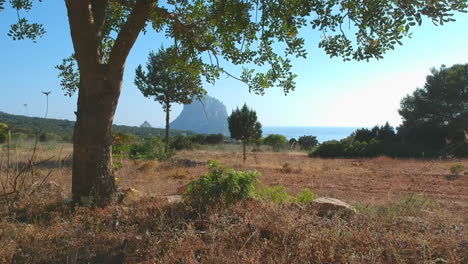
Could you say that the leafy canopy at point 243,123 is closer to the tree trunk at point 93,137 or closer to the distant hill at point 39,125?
the distant hill at point 39,125

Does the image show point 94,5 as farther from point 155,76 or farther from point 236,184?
point 155,76

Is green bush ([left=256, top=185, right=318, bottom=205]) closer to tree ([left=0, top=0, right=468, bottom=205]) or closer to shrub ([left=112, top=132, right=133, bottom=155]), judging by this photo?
tree ([left=0, top=0, right=468, bottom=205])

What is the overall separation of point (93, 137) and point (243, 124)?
66.1 feet

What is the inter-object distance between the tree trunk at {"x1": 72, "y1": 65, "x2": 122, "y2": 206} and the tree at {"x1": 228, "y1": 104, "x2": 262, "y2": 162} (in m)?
18.6

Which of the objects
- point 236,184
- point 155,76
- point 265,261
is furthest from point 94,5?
point 155,76

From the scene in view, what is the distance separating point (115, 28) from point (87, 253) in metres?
4.22

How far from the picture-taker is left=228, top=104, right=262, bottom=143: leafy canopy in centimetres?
2355

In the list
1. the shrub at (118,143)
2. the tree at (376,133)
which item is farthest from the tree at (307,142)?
the shrub at (118,143)

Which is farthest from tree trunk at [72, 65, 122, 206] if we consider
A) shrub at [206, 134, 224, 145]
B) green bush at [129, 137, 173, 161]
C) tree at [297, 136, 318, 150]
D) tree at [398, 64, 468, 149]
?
shrub at [206, 134, 224, 145]

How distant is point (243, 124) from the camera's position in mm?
24453

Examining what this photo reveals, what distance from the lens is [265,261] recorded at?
2.81 m

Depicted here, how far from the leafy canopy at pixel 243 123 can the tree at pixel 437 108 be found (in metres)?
13.5

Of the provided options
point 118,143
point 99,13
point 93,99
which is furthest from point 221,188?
Result: point 118,143

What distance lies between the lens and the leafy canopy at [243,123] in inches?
927
